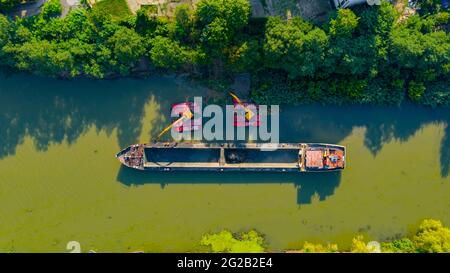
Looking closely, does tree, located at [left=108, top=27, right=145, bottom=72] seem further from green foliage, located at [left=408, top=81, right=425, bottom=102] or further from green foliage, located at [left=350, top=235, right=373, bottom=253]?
green foliage, located at [left=350, top=235, right=373, bottom=253]

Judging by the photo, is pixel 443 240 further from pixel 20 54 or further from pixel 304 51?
pixel 20 54

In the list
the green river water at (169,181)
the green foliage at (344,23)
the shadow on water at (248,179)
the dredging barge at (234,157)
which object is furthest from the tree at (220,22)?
the shadow on water at (248,179)

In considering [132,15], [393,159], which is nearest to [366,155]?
[393,159]

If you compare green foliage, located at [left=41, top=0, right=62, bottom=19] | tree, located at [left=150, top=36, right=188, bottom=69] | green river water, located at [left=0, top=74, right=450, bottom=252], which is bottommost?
green river water, located at [left=0, top=74, right=450, bottom=252]

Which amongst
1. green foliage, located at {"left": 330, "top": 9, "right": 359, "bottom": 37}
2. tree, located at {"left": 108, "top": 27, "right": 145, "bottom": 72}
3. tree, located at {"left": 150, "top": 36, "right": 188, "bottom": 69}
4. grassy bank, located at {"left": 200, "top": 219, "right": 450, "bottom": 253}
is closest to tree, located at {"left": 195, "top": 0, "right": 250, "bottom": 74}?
tree, located at {"left": 150, "top": 36, "right": 188, "bottom": 69}

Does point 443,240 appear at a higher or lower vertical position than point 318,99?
lower

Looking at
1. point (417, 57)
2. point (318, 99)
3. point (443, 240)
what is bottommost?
point (443, 240)

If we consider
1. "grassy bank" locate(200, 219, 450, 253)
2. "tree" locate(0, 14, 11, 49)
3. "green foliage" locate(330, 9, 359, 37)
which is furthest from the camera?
"grassy bank" locate(200, 219, 450, 253)
